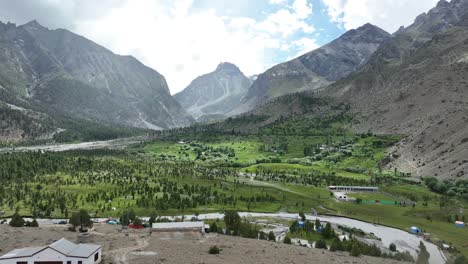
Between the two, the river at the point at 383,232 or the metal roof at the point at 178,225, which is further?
the river at the point at 383,232

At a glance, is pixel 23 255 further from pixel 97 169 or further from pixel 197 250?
pixel 97 169

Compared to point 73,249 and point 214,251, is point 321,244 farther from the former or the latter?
point 73,249

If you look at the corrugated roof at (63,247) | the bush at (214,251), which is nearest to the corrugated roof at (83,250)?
the corrugated roof at (63,247)

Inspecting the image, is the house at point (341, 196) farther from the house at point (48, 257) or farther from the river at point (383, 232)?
the house at point (48, 257)

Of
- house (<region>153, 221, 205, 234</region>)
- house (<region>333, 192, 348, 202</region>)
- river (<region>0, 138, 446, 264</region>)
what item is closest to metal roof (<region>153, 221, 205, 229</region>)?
house (<region>153, 221, 205, 234</region>)

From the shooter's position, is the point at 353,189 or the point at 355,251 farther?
the point at 353,189

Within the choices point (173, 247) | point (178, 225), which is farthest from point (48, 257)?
point (178, 225)

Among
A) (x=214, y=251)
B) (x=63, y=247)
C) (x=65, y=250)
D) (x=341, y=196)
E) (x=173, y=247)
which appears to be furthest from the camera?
(x=341, y=196)

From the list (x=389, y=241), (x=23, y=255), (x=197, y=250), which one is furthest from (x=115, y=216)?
(x=389, y=241)
